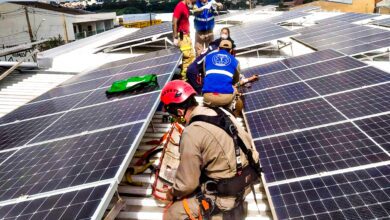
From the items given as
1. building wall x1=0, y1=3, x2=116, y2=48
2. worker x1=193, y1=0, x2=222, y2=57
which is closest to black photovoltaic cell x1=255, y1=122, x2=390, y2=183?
worker x1=193, y1=0, x2=222, y2=57

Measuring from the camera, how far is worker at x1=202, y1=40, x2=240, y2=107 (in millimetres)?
5008

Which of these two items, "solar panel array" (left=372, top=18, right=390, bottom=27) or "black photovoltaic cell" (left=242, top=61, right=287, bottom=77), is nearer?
"black photovoltaic cell" (left=242, top=61, right=287, bottom=77)

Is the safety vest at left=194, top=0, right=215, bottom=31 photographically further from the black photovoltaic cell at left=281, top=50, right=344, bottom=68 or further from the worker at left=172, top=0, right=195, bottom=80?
the black photovoltaic cell at left=281, top=50, right=344, bottom=68

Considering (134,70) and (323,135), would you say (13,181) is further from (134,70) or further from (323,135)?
(134,70)

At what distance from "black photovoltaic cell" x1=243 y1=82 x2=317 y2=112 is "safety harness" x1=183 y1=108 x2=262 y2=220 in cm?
337

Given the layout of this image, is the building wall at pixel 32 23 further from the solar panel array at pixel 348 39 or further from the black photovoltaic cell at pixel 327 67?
the black photovoltaic cell at pixel 327 67

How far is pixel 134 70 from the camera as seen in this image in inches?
394

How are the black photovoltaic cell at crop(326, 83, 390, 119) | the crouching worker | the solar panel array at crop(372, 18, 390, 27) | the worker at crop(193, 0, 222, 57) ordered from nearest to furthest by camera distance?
the crouching worker → the black photovoltaic cell at crop(326, 83, 390, 119) → the worker at crop(193, 0, 222, 57) → the solar panel array at crop(372, 18, 390, 27)

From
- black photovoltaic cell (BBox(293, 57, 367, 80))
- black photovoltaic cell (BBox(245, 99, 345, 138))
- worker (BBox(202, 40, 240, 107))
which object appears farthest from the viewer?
black photovoltaic cell (BBox(293, 57, 367, 80))

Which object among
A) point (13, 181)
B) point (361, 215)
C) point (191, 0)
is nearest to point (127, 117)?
point (13, 181)

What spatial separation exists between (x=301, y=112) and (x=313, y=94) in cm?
96

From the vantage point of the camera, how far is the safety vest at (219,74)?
528 cm

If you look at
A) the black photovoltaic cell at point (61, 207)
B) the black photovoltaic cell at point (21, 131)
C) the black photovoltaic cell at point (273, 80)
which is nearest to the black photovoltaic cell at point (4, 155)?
the black photovoltaic cell at point (21, 131)

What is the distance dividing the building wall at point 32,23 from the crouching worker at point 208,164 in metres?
58.6
